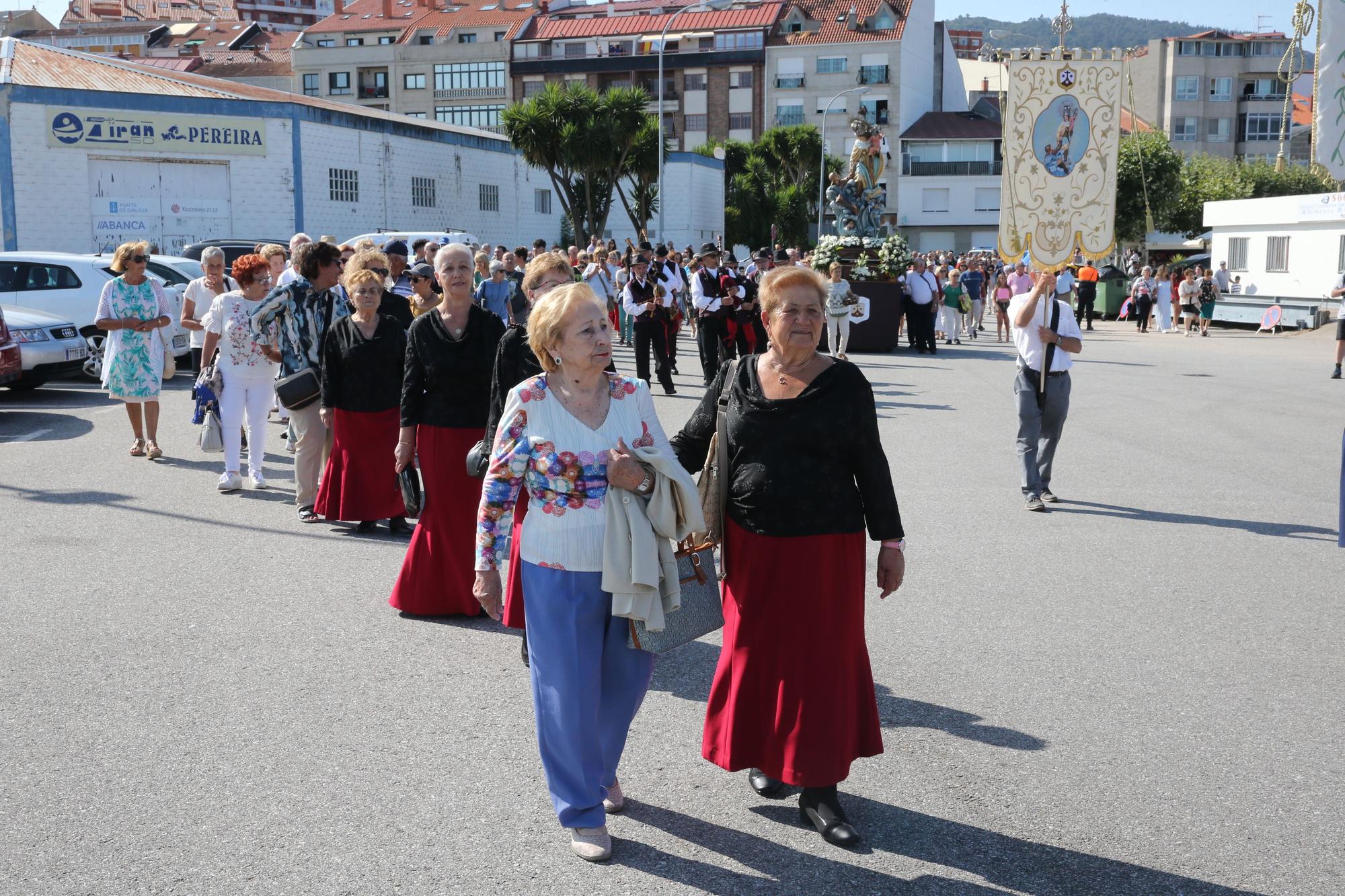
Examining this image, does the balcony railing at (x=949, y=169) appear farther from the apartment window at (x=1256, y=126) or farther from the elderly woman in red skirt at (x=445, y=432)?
the elderly woman in red skirt at (x=445, y=432)

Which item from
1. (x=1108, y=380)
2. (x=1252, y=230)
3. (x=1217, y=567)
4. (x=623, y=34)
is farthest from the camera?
(x=623, y=34)

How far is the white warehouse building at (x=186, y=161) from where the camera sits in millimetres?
32219

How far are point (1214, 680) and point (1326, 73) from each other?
253cm

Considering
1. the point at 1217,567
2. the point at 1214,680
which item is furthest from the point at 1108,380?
the point at 1214,680

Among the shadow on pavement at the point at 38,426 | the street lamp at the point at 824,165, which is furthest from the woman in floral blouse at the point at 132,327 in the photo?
the street lamp at the point at 824,165

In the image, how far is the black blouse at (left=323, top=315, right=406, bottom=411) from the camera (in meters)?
8.33

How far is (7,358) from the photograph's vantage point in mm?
14578

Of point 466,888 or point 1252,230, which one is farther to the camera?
point 1252,230

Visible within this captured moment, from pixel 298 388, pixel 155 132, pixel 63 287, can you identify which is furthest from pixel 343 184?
pixel 298 388

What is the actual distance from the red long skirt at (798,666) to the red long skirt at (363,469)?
4721mm

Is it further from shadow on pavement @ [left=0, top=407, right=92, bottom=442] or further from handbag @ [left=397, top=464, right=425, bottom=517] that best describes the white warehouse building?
handbag @ [left=397, top=464, right=425, bottom=517]

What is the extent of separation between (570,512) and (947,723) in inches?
81.6

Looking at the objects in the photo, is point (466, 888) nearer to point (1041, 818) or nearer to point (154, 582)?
point (1041, 818)

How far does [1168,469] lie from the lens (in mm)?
11789
